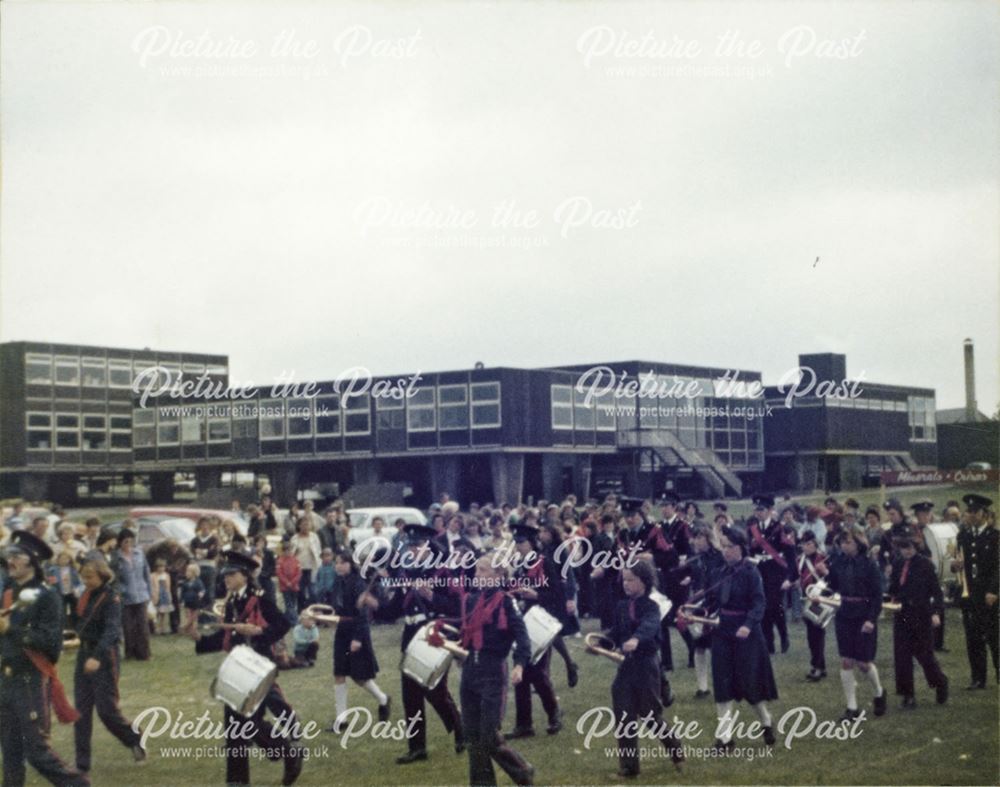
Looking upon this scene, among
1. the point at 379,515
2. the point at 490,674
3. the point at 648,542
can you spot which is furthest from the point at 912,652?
the point at 379,515

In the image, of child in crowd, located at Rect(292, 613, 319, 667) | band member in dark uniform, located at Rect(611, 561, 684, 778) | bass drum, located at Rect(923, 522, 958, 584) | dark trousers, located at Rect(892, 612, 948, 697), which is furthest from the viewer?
bass drum, located at Rect(923, 522, 958, 584)

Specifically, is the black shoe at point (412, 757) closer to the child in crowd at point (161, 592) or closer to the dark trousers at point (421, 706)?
the dark trousers at point (421, 706)

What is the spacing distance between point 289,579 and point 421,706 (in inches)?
291

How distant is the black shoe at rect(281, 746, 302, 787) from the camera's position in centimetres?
981

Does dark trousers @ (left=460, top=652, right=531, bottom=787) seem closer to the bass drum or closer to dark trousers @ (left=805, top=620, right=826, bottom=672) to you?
dark trousers @ (left=805, top=620, right=826, bottom=672)

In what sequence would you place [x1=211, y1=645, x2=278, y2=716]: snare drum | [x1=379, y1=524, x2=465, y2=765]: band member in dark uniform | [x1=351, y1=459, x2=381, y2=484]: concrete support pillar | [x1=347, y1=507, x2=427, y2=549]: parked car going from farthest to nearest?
[x1=351, y1=459, x2=381, y2=484]: concrete support pillar, [x1=347, y1=507, x2=427, y2=549]: parked car, [x1=379, y1=524, x2=465, y2=765]: band member in dark uniform, [x1=211, y1=645, x2=278, y2=716]: snare drum

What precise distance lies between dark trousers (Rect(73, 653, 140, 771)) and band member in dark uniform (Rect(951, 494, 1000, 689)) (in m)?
9.48

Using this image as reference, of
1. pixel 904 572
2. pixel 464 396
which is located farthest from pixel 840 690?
pixel 464 396

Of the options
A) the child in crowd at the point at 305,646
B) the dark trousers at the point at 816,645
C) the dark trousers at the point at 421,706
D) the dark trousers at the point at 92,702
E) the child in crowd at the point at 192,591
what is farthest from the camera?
the child in crowd at the point at 192,591

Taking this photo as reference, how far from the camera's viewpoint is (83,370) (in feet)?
63.7

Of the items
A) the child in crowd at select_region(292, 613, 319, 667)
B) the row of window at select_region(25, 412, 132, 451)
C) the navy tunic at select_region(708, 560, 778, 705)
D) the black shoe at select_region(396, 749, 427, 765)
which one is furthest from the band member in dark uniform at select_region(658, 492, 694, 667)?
the row of window at select_region(25, 412, 132, 451)

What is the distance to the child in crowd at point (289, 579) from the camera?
17.8 m

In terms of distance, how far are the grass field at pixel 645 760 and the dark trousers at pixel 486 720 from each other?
1.03m

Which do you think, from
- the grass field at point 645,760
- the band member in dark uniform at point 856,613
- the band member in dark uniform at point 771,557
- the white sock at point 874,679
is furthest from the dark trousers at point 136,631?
the white sock at point 874,679
